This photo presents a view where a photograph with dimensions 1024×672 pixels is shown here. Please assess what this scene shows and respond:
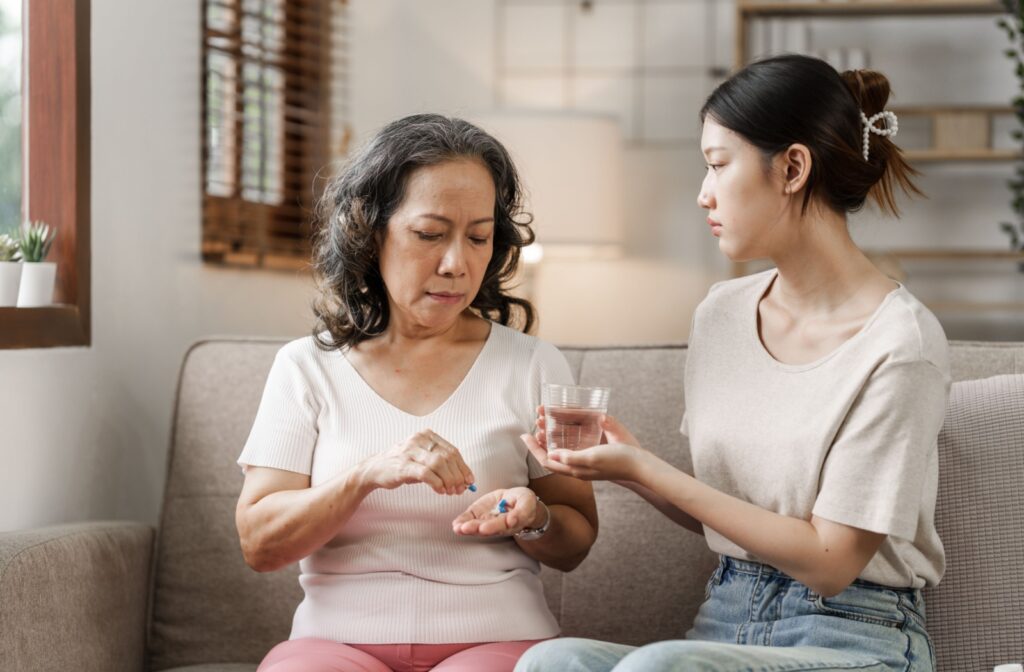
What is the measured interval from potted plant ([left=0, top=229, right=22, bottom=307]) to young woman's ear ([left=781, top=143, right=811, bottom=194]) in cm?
123

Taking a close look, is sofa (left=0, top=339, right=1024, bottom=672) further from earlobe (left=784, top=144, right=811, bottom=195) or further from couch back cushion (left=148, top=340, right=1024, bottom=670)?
earlobe (left=784, top=144, right=811, bottom=195)

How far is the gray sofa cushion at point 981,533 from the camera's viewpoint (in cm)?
169

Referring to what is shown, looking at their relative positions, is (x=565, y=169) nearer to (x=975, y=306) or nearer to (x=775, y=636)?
(x=975, y=306)

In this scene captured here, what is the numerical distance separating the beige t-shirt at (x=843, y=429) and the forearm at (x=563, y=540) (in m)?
0.17

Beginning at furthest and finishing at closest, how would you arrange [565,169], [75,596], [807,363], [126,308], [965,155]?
[965,155]
[565,169]
[126,308]
[75,596]
[807,363]

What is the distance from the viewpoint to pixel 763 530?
1428mm

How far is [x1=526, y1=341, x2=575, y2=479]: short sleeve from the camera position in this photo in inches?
67.1

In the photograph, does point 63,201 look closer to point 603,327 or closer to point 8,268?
point 8,268

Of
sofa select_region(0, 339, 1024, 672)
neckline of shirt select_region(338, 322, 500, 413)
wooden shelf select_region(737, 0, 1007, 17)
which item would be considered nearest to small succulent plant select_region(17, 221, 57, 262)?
sofa select_region(0, 339, 1024, 672)

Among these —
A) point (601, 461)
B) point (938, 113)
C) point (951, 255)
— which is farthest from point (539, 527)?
point (938, 113)

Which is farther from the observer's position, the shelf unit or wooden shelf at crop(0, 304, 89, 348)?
the shelf unit

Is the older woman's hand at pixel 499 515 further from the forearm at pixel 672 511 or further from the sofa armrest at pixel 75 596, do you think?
the sofa armrest at pixel 75 596

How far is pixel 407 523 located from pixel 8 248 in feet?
2.76

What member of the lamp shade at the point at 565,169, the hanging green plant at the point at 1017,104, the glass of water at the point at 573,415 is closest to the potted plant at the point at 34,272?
the glass of water at the point at 573,415
